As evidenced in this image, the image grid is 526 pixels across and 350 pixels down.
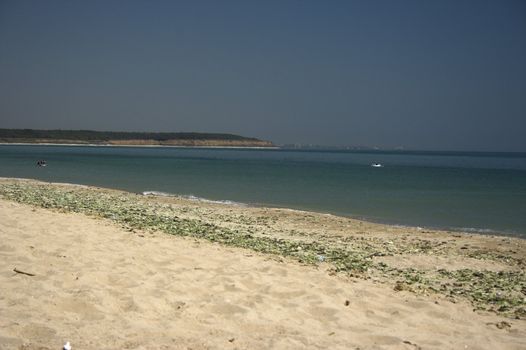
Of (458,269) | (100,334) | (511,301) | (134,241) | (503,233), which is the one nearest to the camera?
(100,334)

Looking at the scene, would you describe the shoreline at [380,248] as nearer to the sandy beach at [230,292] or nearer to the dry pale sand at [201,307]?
the sandy beach at [230,292]

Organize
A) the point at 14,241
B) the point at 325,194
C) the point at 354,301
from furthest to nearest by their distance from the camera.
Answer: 1. the point at 325,194
2. the point at 14,241
3. the point at 354,301

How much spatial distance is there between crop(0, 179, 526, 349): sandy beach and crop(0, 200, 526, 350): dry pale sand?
2 cm

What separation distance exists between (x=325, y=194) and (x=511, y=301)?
2623cm

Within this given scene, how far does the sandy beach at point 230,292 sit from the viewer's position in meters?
5.09

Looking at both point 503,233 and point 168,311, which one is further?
point 503,233

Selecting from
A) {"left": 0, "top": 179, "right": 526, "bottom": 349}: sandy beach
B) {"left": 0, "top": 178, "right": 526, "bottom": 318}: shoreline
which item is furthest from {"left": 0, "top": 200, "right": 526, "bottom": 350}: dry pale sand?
{"left": 0, "top": 178, "right": 526, "bottom": 318}: shoreline

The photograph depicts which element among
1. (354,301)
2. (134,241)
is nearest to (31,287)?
(134,241)

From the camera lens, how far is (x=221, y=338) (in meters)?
5.06

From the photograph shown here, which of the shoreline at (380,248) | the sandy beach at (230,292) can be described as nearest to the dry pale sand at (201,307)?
the sandy beach at (230,292)

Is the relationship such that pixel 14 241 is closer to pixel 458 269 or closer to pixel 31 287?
pixel 31 287

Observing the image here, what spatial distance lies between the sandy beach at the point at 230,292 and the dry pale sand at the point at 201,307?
0.07ft

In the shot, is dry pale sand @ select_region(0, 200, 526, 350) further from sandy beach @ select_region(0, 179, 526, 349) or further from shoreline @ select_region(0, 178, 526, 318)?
shoreline @ select_region(0, 178, 526, 318)

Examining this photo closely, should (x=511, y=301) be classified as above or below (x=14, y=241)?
below
